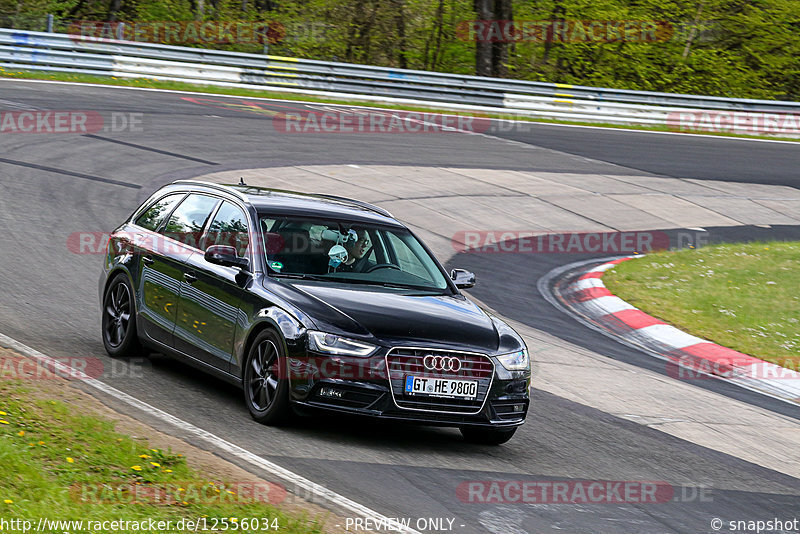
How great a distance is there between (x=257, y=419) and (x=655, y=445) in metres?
3.04

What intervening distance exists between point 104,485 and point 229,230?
3.21m

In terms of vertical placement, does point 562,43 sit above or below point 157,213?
above

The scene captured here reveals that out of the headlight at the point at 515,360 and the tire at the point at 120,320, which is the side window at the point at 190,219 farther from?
the headlight at the point at 515,360

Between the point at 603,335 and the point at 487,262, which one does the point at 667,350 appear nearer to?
the point at 603,335

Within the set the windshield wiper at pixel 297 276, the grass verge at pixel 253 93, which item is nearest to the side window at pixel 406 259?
the windshield wiper at pixel 297 276

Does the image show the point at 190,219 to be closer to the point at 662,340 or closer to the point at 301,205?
the point at 301,205

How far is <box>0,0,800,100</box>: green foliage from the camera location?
123 ft

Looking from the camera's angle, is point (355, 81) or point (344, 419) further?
point (355, 81)

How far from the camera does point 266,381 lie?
7156mm

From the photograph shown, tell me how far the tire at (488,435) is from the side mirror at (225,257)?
6.42ft

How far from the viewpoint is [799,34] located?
138 ft

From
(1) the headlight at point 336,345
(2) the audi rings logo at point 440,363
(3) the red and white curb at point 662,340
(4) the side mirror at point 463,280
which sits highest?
(4) the side mirror at point 463,280

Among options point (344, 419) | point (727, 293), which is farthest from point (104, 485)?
point (727, 293)

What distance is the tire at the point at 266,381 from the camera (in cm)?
696
